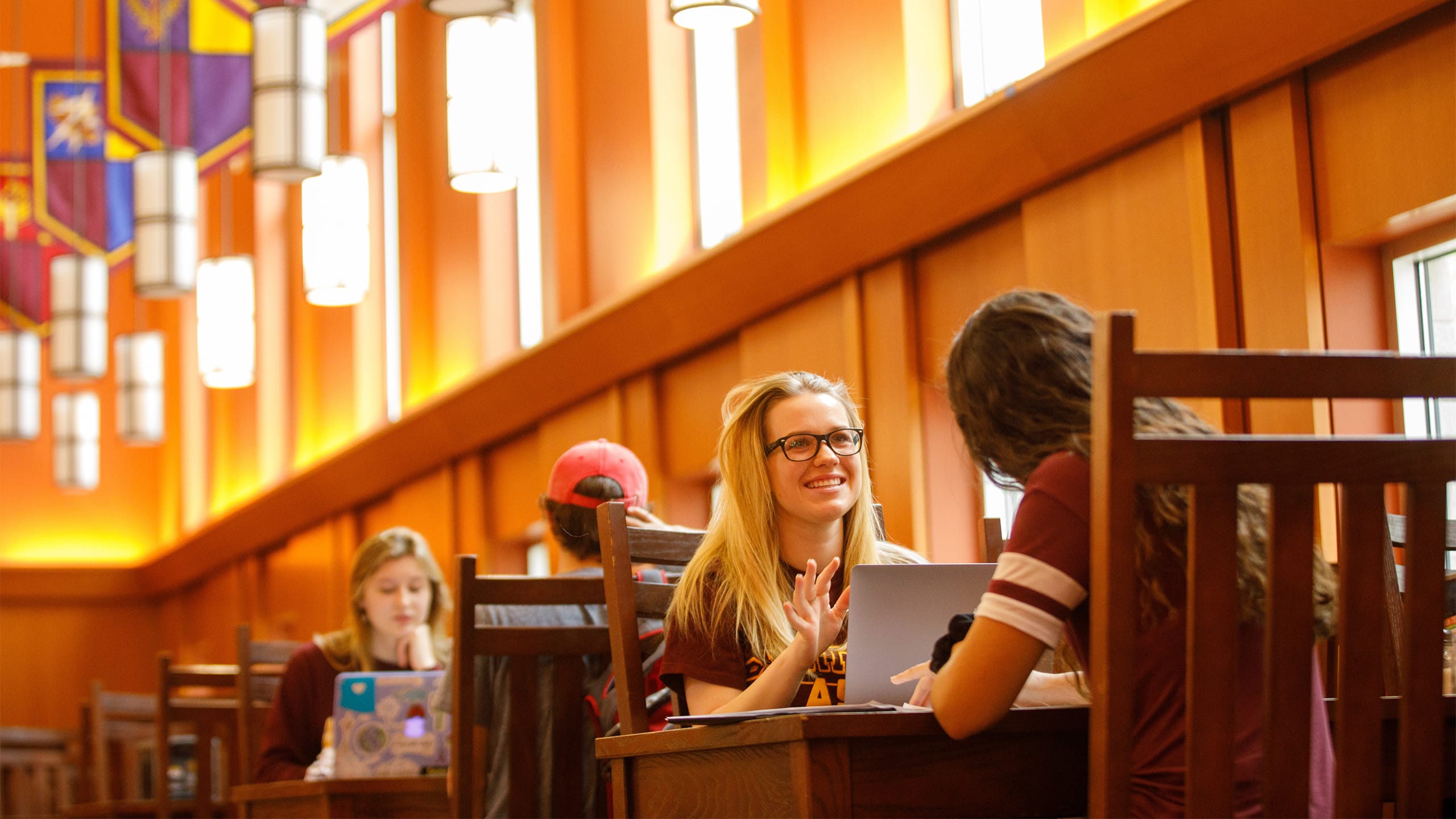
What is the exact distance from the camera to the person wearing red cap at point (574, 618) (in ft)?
10.6

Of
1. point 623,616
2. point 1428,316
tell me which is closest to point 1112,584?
point 623,616

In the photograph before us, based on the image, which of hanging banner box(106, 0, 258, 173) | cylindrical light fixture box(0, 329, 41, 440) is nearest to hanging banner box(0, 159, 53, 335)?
cylindrical light fixture box(0, 329, 41, 440)

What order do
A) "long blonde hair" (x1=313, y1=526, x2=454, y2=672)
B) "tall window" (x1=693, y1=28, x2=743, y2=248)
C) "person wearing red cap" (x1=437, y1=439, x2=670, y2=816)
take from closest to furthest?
"person wearing red cap" (x1=437, y1=439, x2=670, y2=816) < "long blonde hair" (x1=313, y1=526, x2=454, y2=672) < "tall window" (x1=693, y1=28, x2=743, y2=248)

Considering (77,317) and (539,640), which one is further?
(77,317)

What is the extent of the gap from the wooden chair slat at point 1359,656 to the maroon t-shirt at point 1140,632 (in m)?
0.06

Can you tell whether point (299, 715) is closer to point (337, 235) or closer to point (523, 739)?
point (523, 739)

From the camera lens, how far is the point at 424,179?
8773 millimetres

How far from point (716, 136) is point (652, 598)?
393 centimetres

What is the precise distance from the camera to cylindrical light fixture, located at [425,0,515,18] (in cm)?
438

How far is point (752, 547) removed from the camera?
8.54ft

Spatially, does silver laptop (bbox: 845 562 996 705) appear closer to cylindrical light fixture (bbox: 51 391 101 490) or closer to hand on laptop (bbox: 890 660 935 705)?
hand on laptop (bbox: 890 660 935 705)

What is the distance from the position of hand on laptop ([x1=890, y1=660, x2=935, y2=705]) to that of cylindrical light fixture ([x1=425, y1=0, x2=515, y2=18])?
2917 millimetres

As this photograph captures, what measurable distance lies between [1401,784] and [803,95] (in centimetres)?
408

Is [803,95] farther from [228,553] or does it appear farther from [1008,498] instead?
[228,553]
